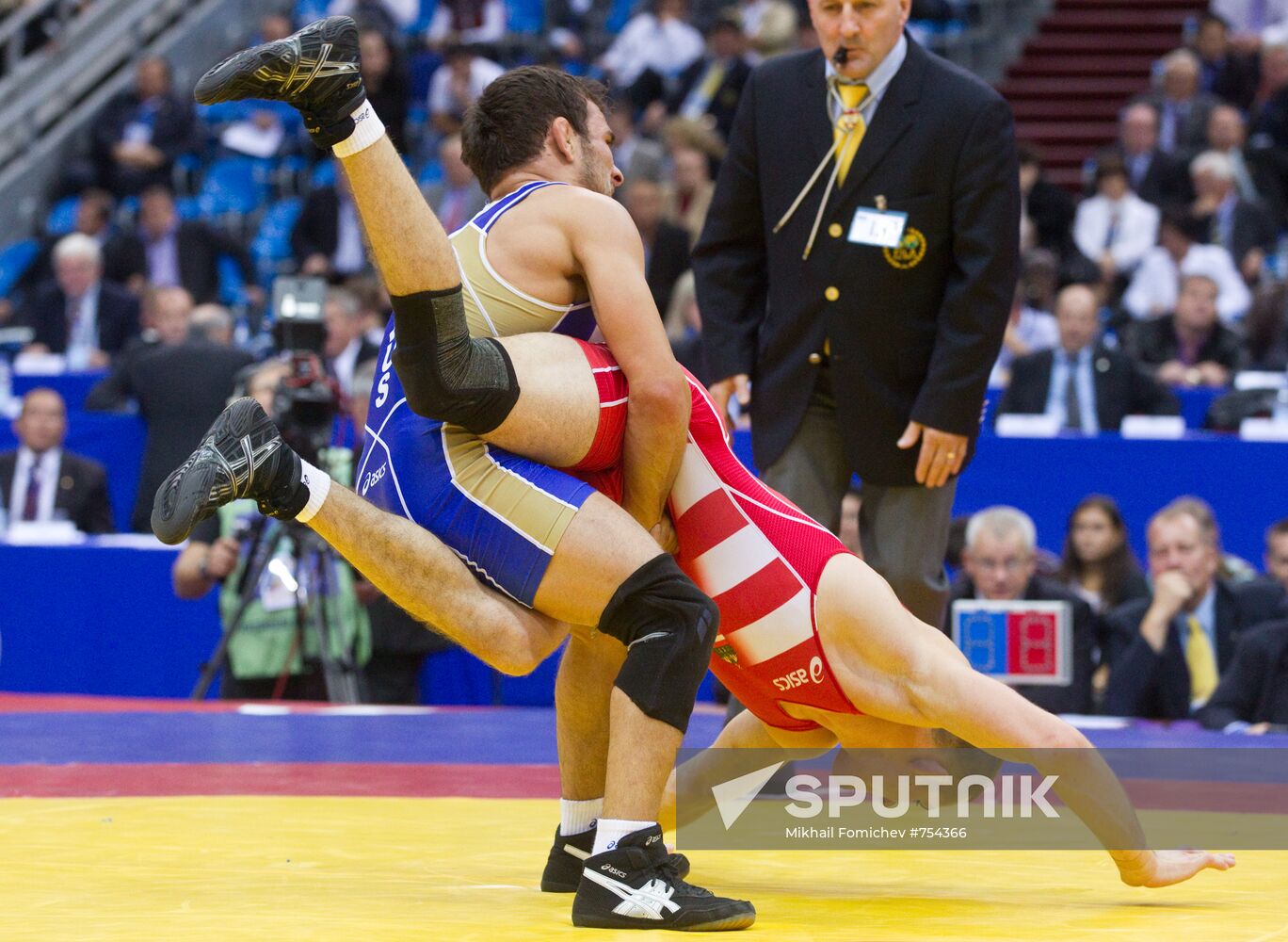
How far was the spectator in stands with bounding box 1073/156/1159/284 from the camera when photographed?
996cm

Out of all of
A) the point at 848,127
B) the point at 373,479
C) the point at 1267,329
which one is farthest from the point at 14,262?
the point at 373,479

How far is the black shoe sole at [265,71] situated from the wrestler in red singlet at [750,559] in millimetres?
622

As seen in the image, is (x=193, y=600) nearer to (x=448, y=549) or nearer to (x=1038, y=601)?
(x=1038, y=601)

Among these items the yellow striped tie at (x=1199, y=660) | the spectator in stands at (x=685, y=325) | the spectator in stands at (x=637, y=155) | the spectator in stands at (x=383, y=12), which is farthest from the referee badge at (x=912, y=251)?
the spectator in stands at (x=383, y=12)

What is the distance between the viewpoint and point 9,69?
1213 centimetres

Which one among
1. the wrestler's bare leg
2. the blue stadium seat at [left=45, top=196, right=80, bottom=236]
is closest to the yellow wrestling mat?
the wrestler's bare leg

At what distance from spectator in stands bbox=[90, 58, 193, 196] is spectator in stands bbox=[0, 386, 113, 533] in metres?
4.50

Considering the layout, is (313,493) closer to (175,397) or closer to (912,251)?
(912,251)

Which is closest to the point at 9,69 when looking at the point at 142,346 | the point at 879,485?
the point at 142,346

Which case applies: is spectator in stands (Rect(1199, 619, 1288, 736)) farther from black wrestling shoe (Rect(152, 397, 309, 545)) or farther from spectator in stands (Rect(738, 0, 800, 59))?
spectator in stands (Rect(738, 0, 800, 59))

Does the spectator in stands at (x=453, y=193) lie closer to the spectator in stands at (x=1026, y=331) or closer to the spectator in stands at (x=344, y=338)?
the spectator in stands at (x=344, y=338)

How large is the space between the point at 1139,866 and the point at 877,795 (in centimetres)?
82

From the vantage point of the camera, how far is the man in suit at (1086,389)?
7.62 meters

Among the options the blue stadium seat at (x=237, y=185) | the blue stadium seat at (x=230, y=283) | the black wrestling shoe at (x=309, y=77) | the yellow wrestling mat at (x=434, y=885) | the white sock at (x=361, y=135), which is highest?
the blue stadium seat at (x=237, y=185)
